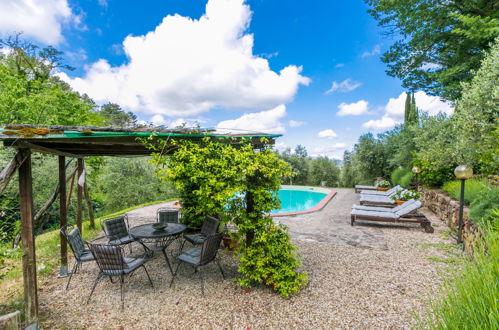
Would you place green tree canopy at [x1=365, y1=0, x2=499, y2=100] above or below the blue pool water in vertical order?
above

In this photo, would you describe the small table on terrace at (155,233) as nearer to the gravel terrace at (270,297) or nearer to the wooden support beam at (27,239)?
the gravel terrace at (270,297)

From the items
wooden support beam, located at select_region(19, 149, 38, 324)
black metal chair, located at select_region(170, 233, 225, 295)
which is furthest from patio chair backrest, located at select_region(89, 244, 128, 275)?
black metal chair, located at select_region(170, 233, 225, 295)

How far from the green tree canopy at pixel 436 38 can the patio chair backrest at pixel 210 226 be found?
9.66m

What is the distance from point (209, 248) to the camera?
3564 millimetres

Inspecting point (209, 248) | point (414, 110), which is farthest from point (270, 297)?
point (414, 110)

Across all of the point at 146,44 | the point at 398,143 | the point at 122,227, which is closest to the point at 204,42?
the point at 146,44

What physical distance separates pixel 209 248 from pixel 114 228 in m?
2.78

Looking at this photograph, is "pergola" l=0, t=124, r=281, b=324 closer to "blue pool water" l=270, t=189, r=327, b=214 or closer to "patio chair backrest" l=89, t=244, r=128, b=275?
"patio chair backrest" l=89, t=244, r=128, b=275

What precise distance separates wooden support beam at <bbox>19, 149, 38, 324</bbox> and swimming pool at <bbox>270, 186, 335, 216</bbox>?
417 inches

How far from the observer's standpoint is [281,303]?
312 cm

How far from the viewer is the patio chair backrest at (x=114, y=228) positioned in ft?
16.2

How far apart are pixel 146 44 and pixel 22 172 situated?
812 cm

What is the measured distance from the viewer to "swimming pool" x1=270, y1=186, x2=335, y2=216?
13.1 metres

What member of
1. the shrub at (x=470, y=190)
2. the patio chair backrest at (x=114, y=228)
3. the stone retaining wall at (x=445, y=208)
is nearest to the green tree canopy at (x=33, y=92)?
the patio chair backrest at (x=114, y=228)
